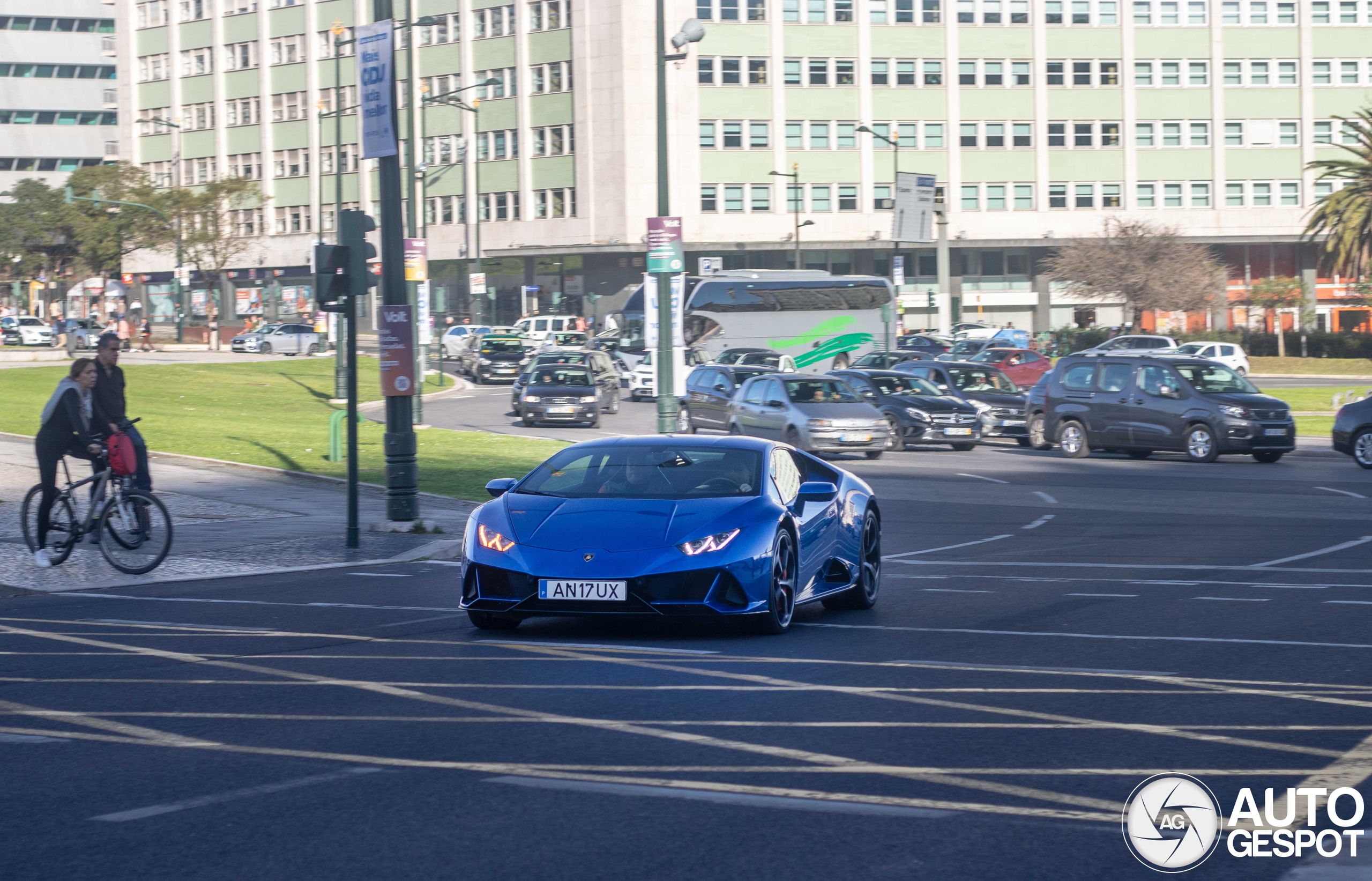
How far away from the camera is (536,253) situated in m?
93.4

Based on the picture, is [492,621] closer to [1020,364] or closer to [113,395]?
[113,395]

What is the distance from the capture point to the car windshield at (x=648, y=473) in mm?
10633

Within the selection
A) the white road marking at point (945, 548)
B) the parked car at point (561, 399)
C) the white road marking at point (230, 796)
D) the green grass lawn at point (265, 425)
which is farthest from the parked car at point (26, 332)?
the white road marking at point (230, 796)

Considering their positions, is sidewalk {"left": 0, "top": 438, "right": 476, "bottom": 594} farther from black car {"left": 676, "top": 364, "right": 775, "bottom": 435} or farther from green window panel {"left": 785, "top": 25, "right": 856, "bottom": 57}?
green window panel {"left": 785, "top": 25, "right": 856, "bottom": 57}

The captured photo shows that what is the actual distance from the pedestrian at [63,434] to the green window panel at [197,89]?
330ft

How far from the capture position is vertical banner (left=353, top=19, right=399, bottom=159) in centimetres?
1684

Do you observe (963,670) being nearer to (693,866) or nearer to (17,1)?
(693,866)

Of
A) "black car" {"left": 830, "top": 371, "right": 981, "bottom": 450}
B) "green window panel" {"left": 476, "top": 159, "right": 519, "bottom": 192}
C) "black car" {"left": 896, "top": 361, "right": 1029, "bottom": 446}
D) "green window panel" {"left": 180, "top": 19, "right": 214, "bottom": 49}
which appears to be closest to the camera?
"black car" {"left": 830, "top": 371, "right": 981, "bottom": 450}

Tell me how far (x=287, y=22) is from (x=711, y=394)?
78581mm

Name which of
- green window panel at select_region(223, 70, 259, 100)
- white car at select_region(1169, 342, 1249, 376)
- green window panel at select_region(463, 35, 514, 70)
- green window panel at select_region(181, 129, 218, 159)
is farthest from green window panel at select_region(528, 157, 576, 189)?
white car at select_region(1169, 342, 1249, 376)

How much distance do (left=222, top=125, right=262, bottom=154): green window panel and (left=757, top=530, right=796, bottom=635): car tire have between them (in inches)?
3999

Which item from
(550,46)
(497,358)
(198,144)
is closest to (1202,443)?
(497,358)

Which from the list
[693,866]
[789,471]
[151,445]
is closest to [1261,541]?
[789,471]

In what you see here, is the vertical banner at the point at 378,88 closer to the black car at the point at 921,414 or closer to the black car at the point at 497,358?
the black car at the point at 921,414
